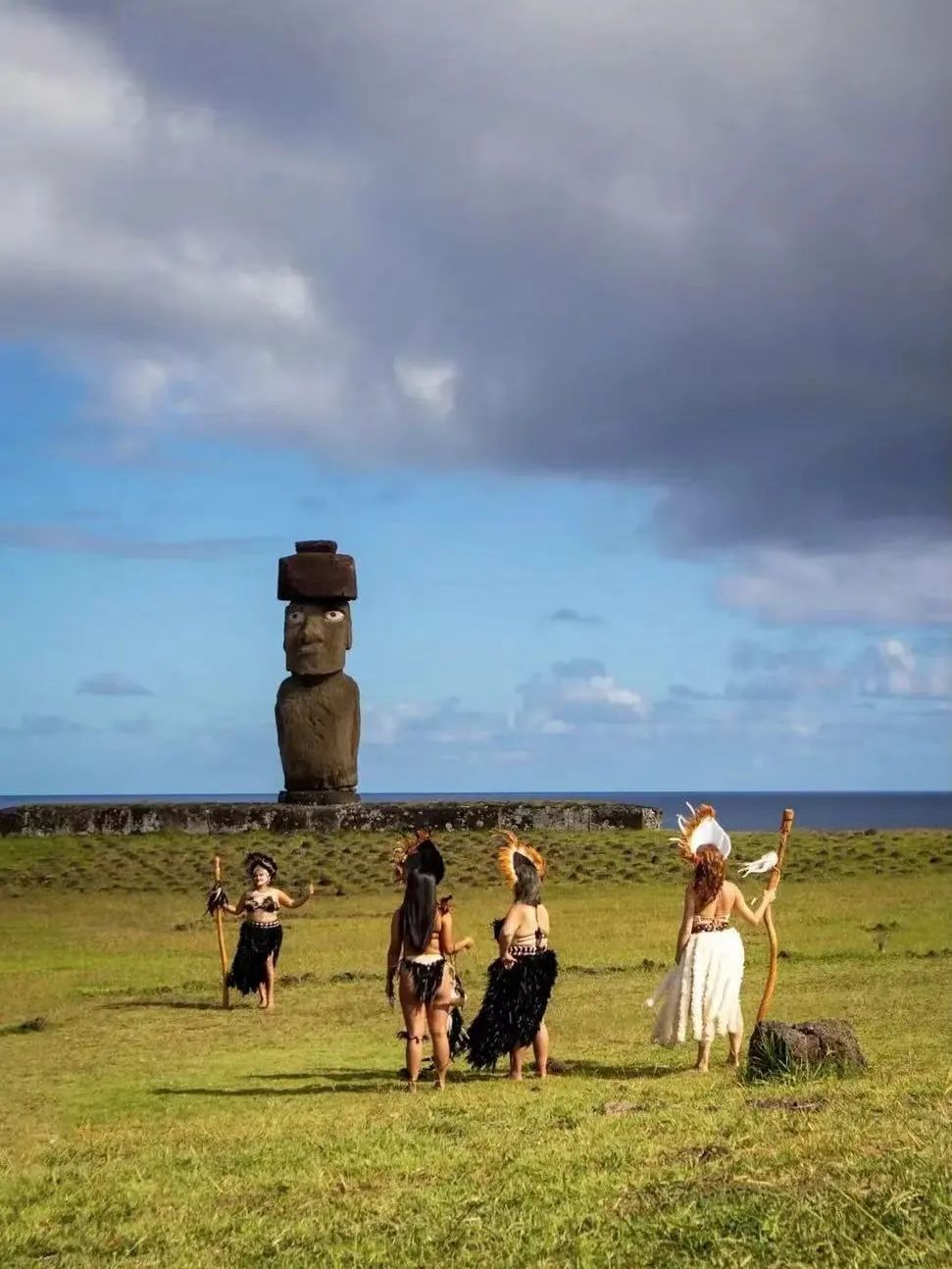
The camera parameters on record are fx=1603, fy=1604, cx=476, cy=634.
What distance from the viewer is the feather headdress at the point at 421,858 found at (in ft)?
35.2

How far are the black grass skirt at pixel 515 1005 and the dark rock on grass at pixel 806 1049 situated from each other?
1.51 m

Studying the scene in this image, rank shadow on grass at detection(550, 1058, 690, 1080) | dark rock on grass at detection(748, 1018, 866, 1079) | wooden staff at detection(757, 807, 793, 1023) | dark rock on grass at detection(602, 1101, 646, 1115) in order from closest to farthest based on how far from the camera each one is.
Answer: dark rock on grass at detection(602, 1101, 646, 1115) → dark rock on grass at detection(748, 1018, 866, 1079) → shadow on grass at detection(550, 1058, 690, 1080) → wooden staff at detection(757, 807, 793, 1023)

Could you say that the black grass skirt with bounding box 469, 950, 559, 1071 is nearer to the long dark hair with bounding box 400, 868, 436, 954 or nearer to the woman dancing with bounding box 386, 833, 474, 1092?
the woman dancing with bounding box 386, 833, 474, 1092

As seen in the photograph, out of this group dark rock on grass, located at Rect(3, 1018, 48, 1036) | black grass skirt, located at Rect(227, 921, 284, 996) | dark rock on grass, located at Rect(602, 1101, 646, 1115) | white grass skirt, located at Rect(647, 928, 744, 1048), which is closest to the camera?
dark rock on grass, located at Rect(602, 1101, 646, 1115)

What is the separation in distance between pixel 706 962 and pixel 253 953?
594 centimetres

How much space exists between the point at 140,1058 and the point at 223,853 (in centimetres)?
1514

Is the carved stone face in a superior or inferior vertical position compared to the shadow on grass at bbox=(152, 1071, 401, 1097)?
superior

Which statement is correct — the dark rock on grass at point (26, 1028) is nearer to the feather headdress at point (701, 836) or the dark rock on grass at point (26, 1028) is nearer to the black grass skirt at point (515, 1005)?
the black grass skirt at point (515, 1005)

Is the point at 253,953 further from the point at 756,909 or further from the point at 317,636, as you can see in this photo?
the point at 317,636

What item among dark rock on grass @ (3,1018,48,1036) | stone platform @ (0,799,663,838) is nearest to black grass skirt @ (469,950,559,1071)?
dark rock on grass @ (3,1018,48,1036)

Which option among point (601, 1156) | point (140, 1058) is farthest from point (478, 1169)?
point (140, 1058)

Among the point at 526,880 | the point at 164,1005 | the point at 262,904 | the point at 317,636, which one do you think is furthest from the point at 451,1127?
the point at 317,636

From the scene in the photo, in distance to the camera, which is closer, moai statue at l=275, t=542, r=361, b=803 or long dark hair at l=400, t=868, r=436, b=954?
long dark hair at l=400, t=868, r=436, b=954

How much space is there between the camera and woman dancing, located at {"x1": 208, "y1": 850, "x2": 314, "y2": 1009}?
594 inches
